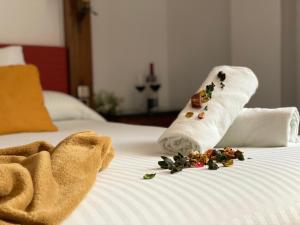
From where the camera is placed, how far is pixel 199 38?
3.50 meters

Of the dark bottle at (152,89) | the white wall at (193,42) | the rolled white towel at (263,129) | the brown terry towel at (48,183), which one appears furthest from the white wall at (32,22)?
the brown terry towel at (48,183)

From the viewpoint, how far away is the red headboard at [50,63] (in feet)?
9.46

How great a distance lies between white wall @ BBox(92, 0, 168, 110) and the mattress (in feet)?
7.34

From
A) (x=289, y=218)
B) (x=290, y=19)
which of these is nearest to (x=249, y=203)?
(x=289, y=218)

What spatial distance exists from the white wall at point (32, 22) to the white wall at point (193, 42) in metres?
1.00

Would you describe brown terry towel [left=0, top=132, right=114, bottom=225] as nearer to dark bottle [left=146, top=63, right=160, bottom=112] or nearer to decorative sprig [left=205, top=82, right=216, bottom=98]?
decorative sprig [left=205, top=82, right=216, bottom=98]

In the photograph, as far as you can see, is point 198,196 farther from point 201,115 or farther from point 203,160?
point 201,115

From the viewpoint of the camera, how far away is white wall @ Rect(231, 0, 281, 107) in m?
2.87

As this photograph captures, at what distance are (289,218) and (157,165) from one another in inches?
14.3

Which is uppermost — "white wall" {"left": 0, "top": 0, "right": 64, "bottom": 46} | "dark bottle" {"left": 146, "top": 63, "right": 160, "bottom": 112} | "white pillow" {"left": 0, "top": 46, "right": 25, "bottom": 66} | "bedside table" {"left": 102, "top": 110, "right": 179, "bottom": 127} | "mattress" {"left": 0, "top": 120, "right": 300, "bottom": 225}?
"white wall" {"left": 0, "top": 0, "right": 64, "bottom": 46}

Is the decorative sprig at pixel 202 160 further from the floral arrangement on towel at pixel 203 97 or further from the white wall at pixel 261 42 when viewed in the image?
the white wall at pixel 261 42

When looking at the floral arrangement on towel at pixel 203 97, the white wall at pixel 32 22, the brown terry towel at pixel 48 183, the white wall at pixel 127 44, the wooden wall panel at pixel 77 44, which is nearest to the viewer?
the brown terry towel at pixel 48 183

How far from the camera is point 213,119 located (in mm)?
1357

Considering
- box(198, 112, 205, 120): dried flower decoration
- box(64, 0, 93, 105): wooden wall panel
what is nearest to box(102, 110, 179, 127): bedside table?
box(64, 0, 93, 105): wooden wall panel
